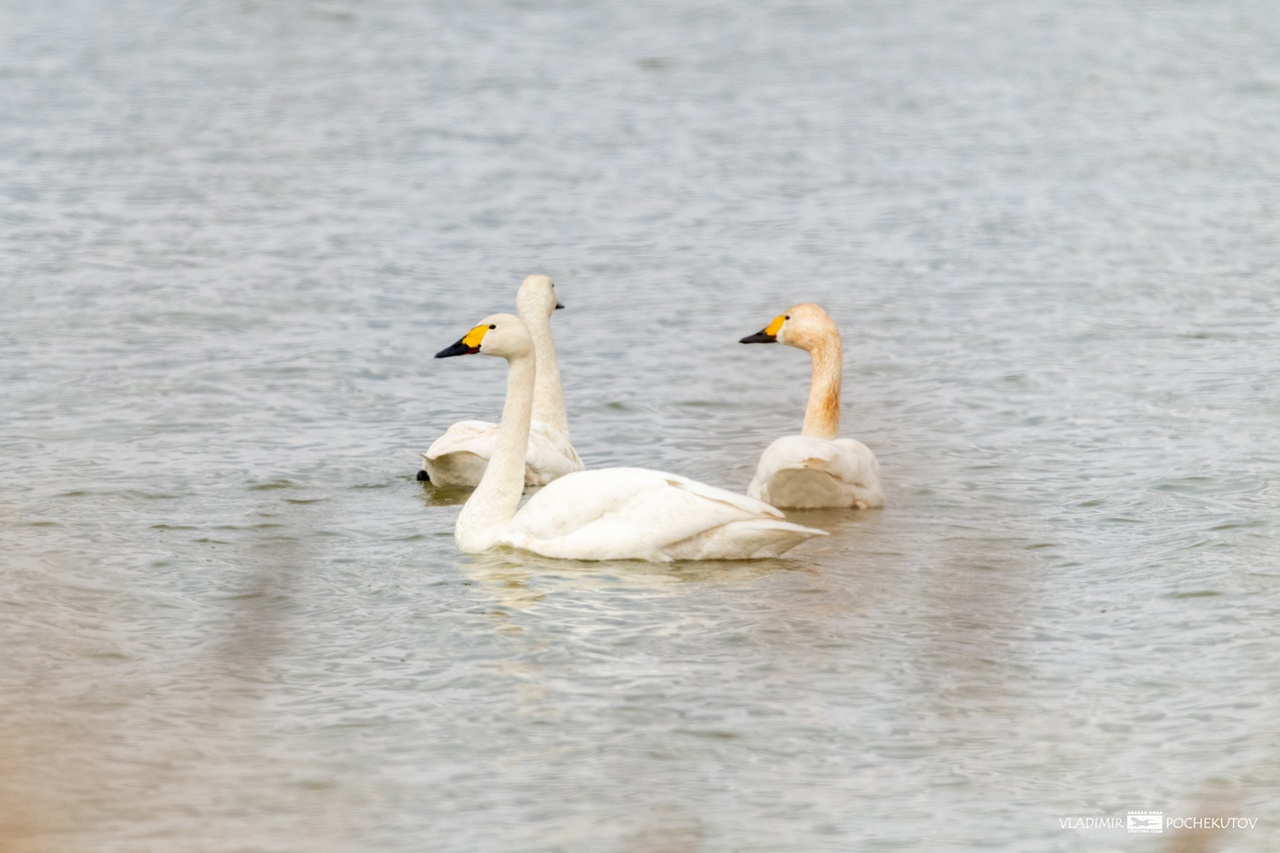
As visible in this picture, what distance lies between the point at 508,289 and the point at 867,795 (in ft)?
34.7

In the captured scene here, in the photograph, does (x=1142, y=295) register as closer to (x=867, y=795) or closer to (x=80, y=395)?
(x=80, y=395)

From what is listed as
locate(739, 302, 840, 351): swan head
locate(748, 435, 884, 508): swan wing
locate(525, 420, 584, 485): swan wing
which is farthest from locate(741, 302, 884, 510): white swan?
locate(525, 420, 584, 485): swan wing

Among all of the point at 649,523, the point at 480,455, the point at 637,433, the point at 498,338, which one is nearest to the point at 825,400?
the point at 637,433

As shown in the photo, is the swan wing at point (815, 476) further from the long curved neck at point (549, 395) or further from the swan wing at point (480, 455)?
the long curved neck at point (549, 395)

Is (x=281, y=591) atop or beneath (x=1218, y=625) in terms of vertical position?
atop

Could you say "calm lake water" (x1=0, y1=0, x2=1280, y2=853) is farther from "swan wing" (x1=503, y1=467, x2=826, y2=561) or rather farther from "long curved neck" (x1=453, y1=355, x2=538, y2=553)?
"long curved neck" (x1=453, y1=355, x2=538, y2=553)

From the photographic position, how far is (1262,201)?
63.2 ft

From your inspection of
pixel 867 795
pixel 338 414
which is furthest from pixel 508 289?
pixel 867 795

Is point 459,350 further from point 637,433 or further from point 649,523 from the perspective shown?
point 637,433

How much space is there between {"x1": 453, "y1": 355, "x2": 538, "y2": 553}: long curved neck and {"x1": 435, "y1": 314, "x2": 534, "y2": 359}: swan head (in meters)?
0.09

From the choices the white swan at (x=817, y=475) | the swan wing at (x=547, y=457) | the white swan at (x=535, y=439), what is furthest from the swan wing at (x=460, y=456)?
the white swan at (x=817, y=475)

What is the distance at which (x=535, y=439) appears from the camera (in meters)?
11.1

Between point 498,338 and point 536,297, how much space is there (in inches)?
71.7

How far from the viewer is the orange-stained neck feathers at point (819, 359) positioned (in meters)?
11.3
